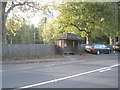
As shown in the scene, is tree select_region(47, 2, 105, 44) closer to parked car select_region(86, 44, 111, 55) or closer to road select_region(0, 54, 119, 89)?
parked car select_region(86, 44, 111, 55)

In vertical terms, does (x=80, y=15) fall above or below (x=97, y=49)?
above

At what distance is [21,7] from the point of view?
18.4m

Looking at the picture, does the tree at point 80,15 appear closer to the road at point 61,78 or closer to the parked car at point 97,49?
the parked car at point 97,49

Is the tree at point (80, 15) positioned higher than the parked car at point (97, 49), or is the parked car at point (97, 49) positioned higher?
the tree at point (80, 15)

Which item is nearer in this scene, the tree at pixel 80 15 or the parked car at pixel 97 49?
the tree at pixel 80 15

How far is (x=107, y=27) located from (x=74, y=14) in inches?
227

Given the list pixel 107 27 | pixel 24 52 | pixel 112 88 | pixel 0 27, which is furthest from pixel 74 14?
pixel 112 88

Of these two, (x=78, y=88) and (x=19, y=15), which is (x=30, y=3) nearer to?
(x=19, y=15)

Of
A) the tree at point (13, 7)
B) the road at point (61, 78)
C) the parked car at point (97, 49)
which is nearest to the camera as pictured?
the road at point (61, 78)

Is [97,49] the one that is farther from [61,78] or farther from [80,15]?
[61,78]

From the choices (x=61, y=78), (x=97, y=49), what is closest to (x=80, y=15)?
(x=97, y=49)

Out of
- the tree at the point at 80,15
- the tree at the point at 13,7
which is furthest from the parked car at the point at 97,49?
the tree at the point at 13,7

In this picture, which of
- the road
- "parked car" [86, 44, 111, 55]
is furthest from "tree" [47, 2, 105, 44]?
the road

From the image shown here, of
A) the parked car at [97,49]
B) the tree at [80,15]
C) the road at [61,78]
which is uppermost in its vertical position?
the tree at [80,15]
